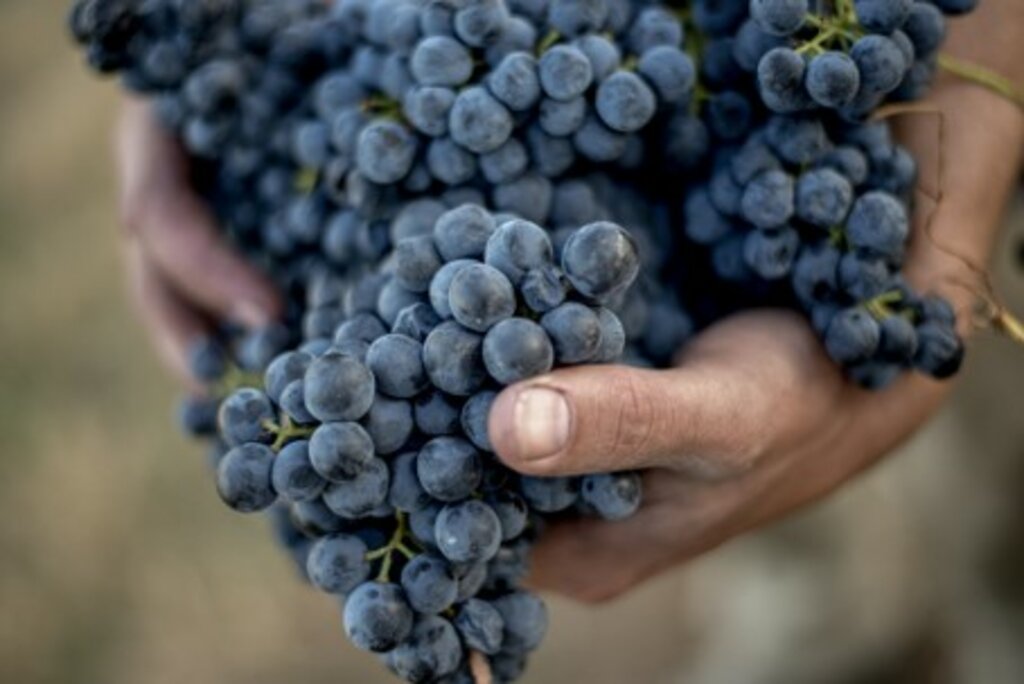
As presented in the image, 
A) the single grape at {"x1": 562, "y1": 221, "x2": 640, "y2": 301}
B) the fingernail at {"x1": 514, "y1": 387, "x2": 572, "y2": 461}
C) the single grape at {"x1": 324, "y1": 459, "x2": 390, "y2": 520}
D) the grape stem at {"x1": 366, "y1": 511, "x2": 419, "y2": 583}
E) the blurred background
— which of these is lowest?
the blurred background

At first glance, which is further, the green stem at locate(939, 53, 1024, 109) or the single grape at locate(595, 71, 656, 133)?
the green stem at locate(939, 53, 1024, 109)

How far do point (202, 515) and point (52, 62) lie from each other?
1.24m

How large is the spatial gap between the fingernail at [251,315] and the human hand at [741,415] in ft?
1.13

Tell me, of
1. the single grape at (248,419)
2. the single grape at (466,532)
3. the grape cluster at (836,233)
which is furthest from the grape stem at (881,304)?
the single grape at (248,419)

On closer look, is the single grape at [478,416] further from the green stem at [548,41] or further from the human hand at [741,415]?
the green stem at [548,41]

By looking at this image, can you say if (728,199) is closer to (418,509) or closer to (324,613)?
(418,509)

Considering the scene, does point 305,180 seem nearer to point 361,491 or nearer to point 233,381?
point 233,381

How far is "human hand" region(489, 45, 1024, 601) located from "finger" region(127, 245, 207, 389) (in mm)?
532

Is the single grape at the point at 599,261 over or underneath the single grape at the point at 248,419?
over

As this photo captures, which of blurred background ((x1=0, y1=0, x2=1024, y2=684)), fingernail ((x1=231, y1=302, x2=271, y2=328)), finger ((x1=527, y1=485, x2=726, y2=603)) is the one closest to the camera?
finger ((x1=527, y1=485, x2=726, y2=603))

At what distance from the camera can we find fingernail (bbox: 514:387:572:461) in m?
0.72

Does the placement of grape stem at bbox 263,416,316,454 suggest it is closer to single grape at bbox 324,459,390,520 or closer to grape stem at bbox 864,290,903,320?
single grape at bbox 324,459,390,520

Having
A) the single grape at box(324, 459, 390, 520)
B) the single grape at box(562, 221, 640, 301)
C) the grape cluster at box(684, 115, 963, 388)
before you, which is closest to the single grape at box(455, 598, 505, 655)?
the single grape at box(324, 459, 390, 520)

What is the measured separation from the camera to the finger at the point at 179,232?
47.0 inches
